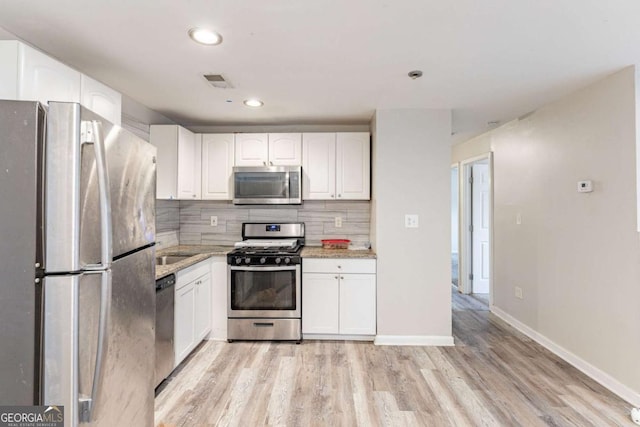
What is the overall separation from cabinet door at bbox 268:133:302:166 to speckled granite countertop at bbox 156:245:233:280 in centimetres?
111

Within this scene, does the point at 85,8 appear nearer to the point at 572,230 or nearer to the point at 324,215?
the point at 324,215

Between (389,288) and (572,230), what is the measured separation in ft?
5.27

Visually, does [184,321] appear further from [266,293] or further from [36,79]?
[36,79]

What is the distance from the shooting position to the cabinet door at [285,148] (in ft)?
11.4

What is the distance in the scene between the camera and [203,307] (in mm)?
3002

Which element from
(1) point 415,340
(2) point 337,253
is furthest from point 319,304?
(1) point 415,340

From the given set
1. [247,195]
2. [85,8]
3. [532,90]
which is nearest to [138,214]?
[85,8]

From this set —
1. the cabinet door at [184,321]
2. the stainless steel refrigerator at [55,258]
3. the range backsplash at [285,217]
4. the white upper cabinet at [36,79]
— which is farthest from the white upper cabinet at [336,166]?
the stainless steel refrigerator at [55,258]

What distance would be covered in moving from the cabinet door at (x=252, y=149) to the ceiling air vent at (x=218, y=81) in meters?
0.96

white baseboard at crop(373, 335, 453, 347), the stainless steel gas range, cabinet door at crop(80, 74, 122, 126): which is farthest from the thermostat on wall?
cabinet door at crop(80, 74, 122, 126)

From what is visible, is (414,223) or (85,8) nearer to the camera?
(85,8)

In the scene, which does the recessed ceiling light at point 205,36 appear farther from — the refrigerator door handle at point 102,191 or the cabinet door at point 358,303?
the cabinet door at point 358,303

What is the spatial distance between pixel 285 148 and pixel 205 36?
5.72 ft

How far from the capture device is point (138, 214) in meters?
1.51
